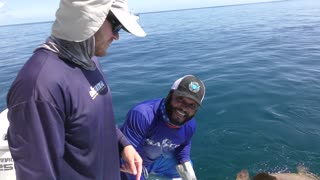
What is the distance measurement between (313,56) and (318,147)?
27.2 feet

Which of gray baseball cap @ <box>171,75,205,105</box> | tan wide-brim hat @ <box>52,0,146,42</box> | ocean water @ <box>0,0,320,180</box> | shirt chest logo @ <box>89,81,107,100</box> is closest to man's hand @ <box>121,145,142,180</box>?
shirt chest logo @ <box>89,81,107,100</box>

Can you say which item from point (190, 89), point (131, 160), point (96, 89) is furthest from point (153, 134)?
point (96, 89)

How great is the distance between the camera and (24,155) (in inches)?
59.9

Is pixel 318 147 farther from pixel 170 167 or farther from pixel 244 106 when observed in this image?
pixel 170 167

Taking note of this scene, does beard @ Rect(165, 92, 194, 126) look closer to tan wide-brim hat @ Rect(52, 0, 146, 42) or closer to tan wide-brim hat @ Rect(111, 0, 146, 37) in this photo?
tan wide-brim hat @ Rect(111, 0, 146, 37)

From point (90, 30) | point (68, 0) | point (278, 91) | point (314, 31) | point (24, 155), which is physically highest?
point (68, 0)

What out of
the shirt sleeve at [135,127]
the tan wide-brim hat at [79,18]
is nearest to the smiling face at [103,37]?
the tan wide-brim hat at [79,18]

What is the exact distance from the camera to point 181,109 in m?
3.69

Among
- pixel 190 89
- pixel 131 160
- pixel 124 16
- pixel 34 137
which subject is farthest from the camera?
pixel 190 89

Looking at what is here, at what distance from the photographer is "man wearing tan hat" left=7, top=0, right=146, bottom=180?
1.51m

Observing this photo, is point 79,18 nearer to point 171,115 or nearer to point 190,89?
point 190,89

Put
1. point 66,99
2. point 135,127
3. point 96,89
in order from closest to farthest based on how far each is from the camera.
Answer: point 66,99
point 96,89
point 135,127

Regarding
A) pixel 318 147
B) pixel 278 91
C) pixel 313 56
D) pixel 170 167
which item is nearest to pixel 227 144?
pixel 318 147

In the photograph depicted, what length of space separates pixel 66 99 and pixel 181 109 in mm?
2177
